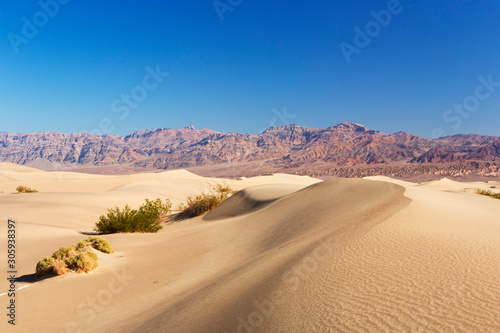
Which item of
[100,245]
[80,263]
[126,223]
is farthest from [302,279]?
[126,223]

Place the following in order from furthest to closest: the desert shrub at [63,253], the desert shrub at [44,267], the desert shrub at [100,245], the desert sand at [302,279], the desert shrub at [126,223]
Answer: the desert shrub at [126,223], the desert shrub at [100,245], the desert shrub at [63,253], the desert shrub at [44,267], the desert sand at [302,279]

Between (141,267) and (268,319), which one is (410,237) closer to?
(268,319)

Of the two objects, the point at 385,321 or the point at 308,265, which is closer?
the point at 385,321

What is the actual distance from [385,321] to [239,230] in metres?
7.72

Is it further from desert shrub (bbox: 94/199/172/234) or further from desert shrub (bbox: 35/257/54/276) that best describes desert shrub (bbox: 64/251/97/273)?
desert shrub (bbox: 94/199/172/234)

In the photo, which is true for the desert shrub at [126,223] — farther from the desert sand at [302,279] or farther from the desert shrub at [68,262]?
the desert shrub at [68,262]

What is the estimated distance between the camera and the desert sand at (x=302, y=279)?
292 cm

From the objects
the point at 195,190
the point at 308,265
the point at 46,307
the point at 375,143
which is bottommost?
the point at 46,307

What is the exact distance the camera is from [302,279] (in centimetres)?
396

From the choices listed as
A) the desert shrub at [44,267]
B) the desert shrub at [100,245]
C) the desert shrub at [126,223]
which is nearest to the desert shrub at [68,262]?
the desert shrub at [44,267]

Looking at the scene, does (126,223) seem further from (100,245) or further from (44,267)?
(44,267)

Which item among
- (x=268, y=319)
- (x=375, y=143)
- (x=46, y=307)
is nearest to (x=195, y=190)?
(x=46, y=307)

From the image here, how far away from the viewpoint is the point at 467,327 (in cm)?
245

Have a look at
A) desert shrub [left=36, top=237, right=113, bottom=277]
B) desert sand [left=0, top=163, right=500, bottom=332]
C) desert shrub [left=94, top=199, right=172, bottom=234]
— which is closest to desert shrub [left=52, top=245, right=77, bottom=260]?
desert shrub [left=36, top=237, right=113, bottom=277]
